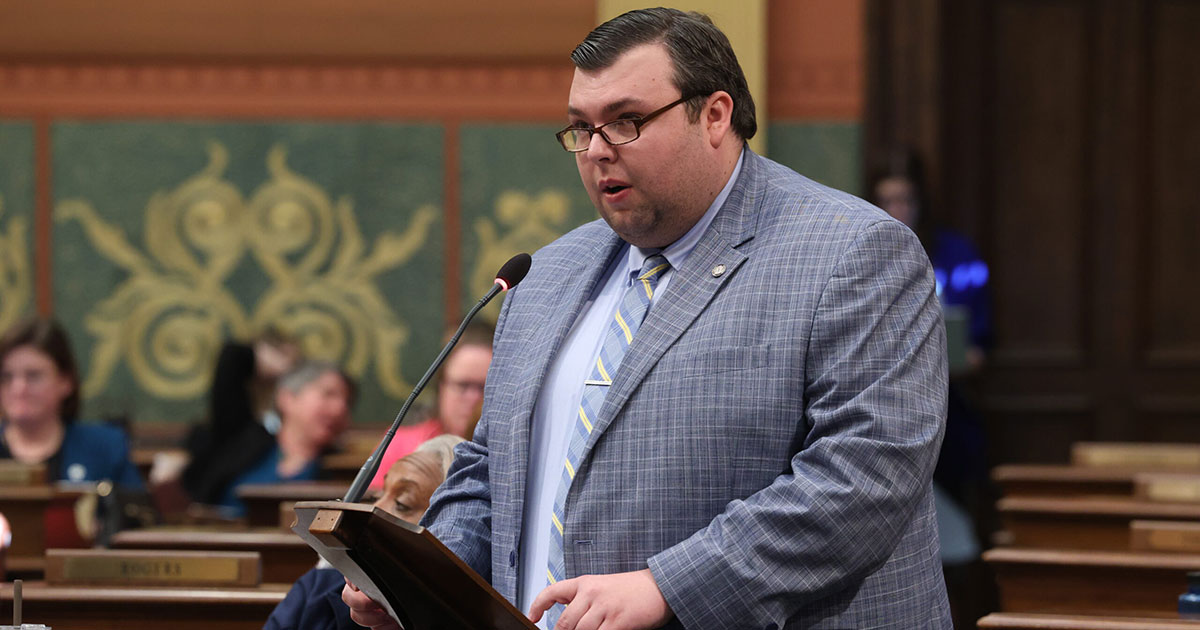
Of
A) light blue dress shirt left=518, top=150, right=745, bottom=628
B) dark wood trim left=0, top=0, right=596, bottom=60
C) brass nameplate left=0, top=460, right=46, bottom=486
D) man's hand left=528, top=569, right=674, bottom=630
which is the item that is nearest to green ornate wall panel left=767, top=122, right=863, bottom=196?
dark wood trim left=0, top=0, right=596, bottom=60

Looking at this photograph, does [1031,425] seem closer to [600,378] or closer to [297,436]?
[297,436]

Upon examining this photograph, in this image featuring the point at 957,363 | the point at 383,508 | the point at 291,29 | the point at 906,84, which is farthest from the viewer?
the point at 291,29

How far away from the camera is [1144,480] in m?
3.88

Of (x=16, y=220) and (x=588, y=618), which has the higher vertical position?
(x=16, y=220)

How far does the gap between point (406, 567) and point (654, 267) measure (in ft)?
1.75

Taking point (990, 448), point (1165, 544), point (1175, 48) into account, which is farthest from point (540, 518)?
point (1175, 48)

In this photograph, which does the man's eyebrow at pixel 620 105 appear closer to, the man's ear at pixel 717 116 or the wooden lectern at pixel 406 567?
the man's ear at pixel 717 116

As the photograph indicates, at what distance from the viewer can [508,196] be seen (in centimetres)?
645

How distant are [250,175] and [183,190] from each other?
30 cm

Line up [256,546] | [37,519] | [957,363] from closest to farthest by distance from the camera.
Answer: [256,546]
[37,519]
[957,363]

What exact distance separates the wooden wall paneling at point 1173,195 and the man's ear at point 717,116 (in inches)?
213

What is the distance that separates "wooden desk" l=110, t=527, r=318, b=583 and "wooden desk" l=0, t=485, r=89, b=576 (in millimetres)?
613

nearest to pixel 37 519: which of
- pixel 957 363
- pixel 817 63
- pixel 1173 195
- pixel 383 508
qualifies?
pixel 383 508

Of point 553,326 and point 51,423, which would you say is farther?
point 51,423
